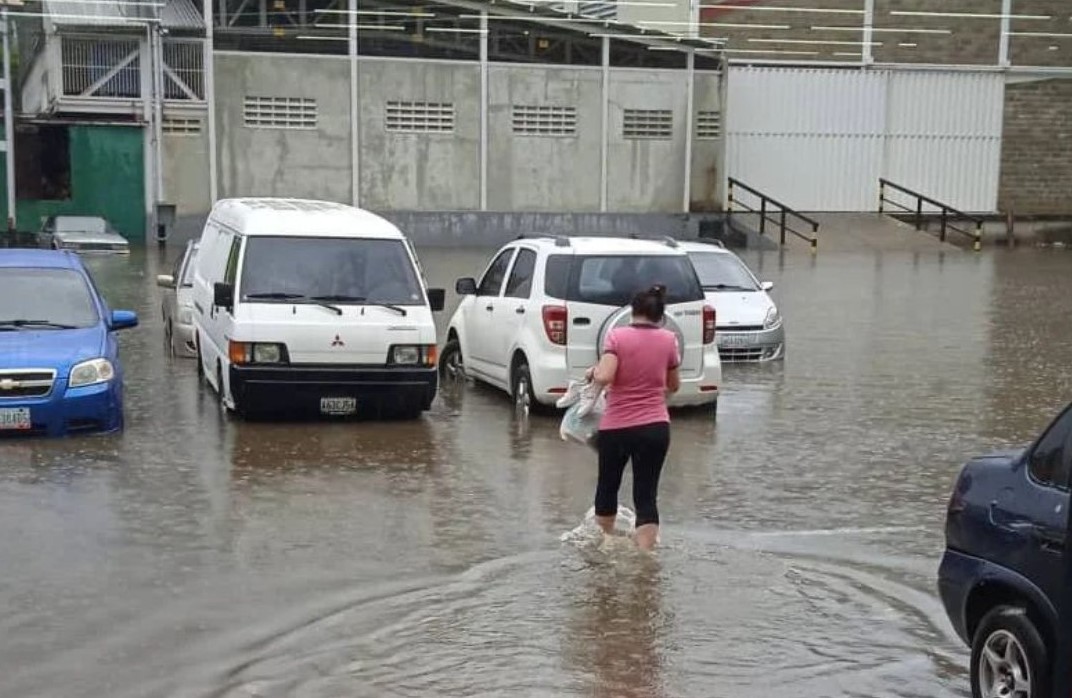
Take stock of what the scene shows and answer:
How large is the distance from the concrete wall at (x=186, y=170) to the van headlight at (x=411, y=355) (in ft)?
86.6

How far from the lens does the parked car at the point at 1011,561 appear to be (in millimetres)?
4859

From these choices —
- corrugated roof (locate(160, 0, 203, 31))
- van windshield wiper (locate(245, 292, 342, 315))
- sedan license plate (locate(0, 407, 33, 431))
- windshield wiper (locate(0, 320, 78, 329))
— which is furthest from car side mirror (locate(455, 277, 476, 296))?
corrugated roof (locate(160, 0, 203, 31))

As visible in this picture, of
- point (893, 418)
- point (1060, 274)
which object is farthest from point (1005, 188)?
point (893, 418)

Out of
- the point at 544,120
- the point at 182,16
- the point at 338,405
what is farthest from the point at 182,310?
the point at 544,120

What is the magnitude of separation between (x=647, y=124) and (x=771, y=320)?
2462 cm

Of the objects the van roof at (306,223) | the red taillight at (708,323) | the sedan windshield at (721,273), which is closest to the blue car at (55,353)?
the van roof at (306,223)

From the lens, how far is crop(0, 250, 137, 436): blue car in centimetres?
1054

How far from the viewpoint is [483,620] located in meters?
6.71

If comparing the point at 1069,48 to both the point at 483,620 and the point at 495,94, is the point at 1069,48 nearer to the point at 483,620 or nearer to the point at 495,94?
the point at 495,94

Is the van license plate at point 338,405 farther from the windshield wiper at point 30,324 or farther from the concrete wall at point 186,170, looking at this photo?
the concrete wall at point 186,170

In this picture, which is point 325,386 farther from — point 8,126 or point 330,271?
point 8,126

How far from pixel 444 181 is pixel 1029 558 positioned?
3431 centimetres

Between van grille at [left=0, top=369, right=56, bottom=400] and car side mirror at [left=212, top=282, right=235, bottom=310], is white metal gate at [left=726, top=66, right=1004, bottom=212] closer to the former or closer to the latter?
car side mirror at [left=212, top=282, right=235, bottom=310]

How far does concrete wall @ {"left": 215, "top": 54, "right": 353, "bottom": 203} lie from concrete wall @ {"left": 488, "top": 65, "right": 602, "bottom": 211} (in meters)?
4.33
